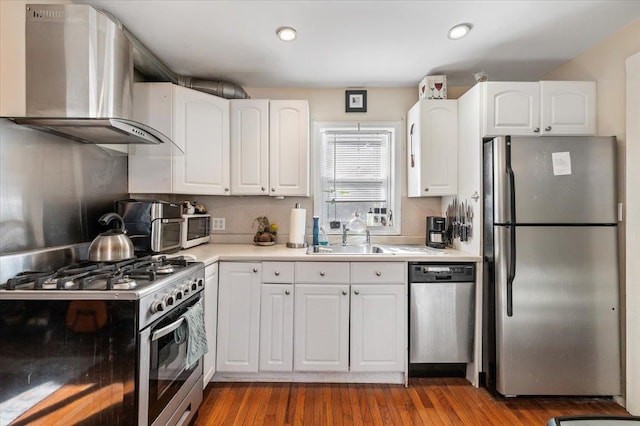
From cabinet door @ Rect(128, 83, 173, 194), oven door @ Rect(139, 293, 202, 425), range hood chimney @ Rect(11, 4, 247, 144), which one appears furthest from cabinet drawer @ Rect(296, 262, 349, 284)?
range hood chimney @ Rect(11, 4, 247, 144)

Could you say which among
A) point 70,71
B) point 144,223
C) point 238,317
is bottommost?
point 238,317

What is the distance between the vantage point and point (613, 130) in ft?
6.70

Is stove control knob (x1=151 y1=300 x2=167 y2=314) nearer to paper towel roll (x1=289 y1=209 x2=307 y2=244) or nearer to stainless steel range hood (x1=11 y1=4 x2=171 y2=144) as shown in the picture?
stainless steel range hood (x1=11 y1=4 x2=171 y2=144)

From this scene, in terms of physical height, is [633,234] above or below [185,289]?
above

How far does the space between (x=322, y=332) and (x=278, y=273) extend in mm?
520

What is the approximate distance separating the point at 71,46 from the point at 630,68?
3.17 m

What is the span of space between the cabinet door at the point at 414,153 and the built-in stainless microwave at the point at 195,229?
6.15 feet

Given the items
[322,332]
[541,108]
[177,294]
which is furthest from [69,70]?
[541,108]

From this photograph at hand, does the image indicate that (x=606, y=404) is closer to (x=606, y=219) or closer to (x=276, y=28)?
(x=606, y=219)

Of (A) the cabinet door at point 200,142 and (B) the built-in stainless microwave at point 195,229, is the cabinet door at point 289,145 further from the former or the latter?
(B) the built-in stainless microwave at point 195,229

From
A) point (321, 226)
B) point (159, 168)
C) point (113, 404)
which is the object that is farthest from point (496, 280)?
point (159, 168)

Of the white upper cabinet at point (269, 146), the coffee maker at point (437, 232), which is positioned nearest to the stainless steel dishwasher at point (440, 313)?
the coffee maker at point (437, 232)

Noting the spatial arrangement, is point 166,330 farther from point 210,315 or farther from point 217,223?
point 217,223

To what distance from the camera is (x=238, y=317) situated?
6.99ft
